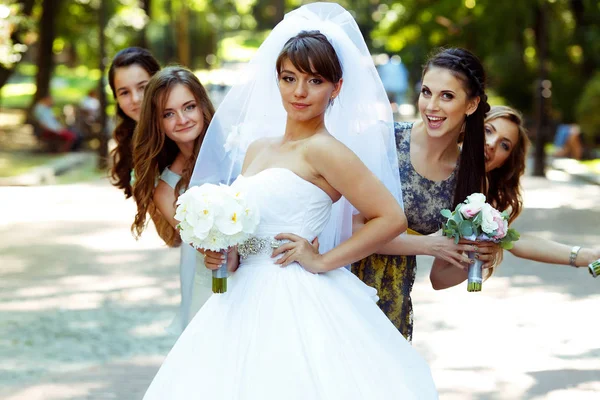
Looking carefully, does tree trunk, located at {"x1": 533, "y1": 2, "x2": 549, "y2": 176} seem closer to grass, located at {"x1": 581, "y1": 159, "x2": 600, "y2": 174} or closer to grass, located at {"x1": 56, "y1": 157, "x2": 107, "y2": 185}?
grass, located at {"x1": 581, "y1": 159, "x2": 600, "y2": 174}

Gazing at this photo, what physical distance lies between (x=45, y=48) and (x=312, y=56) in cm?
2731

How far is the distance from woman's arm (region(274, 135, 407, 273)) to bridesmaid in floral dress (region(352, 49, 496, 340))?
0.30 metres

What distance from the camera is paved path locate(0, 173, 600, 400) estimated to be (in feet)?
21.0

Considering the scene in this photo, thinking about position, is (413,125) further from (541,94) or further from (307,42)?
(541,94)

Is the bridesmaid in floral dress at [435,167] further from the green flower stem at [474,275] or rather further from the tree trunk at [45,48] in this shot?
the tree trunk at [45,48]

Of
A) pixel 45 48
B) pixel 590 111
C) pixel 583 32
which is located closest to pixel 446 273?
pixel 590 111

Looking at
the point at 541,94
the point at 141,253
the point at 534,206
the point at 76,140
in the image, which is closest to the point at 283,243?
the point at 141,253

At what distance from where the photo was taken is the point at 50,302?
29.2 ft

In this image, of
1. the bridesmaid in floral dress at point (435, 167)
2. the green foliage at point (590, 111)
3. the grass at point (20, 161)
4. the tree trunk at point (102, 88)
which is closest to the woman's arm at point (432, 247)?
the bridesmaid in floral dress at point (435, 167)

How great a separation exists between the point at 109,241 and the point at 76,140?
1354 cm

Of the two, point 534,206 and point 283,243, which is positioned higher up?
point 283,243

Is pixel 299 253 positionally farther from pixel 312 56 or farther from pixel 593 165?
pixel 593 165

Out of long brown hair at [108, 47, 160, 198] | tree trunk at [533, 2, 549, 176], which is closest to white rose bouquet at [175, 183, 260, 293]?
long brown hair at [108, 47, 160, 198]

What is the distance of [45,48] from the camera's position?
96.3 feet
